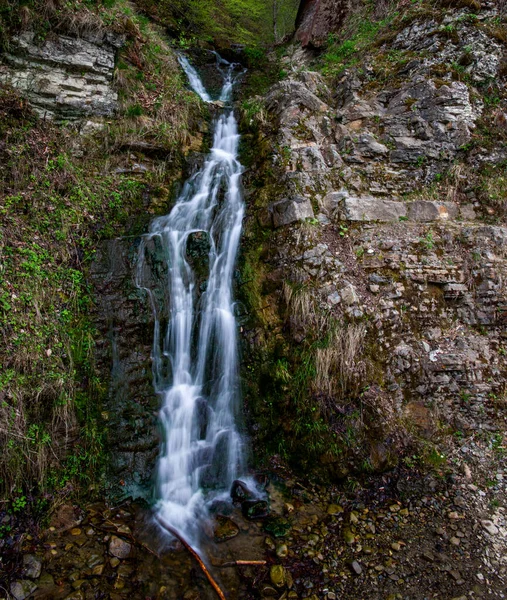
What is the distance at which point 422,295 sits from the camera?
4.93 meters

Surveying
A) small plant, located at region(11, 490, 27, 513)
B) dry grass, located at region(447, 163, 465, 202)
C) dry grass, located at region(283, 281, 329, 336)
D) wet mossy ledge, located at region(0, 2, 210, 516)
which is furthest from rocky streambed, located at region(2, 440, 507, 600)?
dry grass, located at region(447, 163, 465, 202)

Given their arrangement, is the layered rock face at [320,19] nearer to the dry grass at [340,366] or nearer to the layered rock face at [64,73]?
the layered rock face at [64,73]

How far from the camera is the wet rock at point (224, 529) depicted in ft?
12.0

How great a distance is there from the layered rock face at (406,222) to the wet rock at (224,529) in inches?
65.0

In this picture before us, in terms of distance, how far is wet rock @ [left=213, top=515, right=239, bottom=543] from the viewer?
12.0 feet

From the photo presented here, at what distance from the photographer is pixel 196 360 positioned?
5.03 meters

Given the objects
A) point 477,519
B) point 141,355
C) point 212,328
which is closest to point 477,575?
point 477,519

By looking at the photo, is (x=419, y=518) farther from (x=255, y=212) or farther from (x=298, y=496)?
(x=255, y=212)

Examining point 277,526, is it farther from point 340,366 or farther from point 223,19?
point 223,19

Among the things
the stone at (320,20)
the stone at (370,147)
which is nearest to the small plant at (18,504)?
the stone at (370,147)

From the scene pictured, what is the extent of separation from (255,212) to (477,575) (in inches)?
215

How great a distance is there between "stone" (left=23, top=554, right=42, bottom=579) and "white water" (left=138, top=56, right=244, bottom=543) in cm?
120

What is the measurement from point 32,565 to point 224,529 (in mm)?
1873

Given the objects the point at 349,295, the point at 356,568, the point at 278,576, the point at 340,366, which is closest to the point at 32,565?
the point at 278,576
